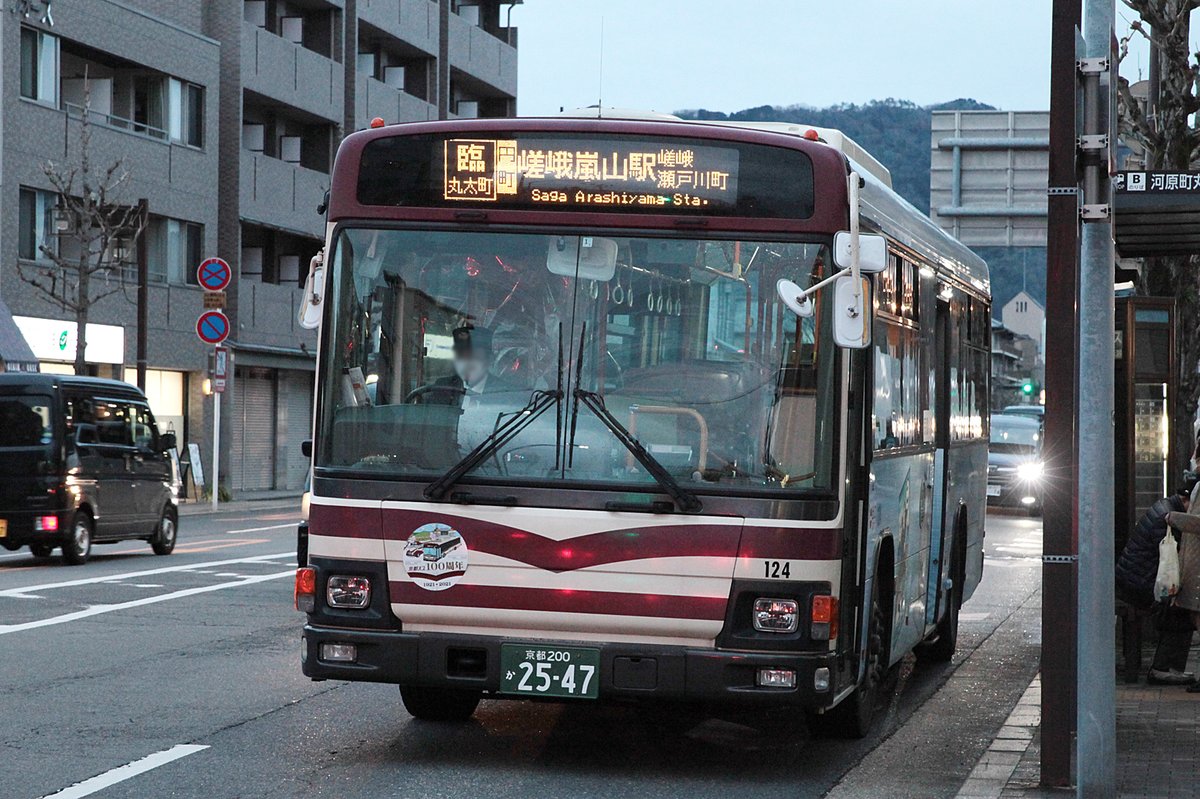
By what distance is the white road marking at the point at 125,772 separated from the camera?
25.3ft

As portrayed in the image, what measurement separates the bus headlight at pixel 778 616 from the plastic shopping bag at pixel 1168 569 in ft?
13.8

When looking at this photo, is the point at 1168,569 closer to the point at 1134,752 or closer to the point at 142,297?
the point at 1134,752

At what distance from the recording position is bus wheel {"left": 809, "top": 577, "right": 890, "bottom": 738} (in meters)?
9.22

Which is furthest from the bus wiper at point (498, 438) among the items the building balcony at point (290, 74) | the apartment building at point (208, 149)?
the building balcony at point (290, 74)

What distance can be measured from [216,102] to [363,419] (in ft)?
127

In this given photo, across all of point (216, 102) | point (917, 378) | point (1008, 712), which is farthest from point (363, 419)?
point (216, 102)

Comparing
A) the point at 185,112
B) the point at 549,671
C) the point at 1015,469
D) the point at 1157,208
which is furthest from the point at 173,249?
the point at 549,671

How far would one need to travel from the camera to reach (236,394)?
1875 inches

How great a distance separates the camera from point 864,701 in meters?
9.41

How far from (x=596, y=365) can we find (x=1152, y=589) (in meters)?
5.13

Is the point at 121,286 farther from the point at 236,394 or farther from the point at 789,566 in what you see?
the point at 789,566

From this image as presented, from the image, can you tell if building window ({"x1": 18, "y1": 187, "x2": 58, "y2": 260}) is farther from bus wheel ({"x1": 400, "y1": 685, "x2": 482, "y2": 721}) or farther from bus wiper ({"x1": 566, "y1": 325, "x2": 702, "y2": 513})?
bus wiper ({"x1": 566, "y1": 325, "x2": 702, "y2": 513})

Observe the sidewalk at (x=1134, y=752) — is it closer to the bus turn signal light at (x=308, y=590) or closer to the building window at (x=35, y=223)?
the bus turn signal light at (x=308, y=590)

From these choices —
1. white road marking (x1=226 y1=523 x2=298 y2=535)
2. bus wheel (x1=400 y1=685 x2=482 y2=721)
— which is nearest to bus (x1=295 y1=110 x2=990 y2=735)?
bus wheel (x1=400 y1=685 x2=482 y2=721)
